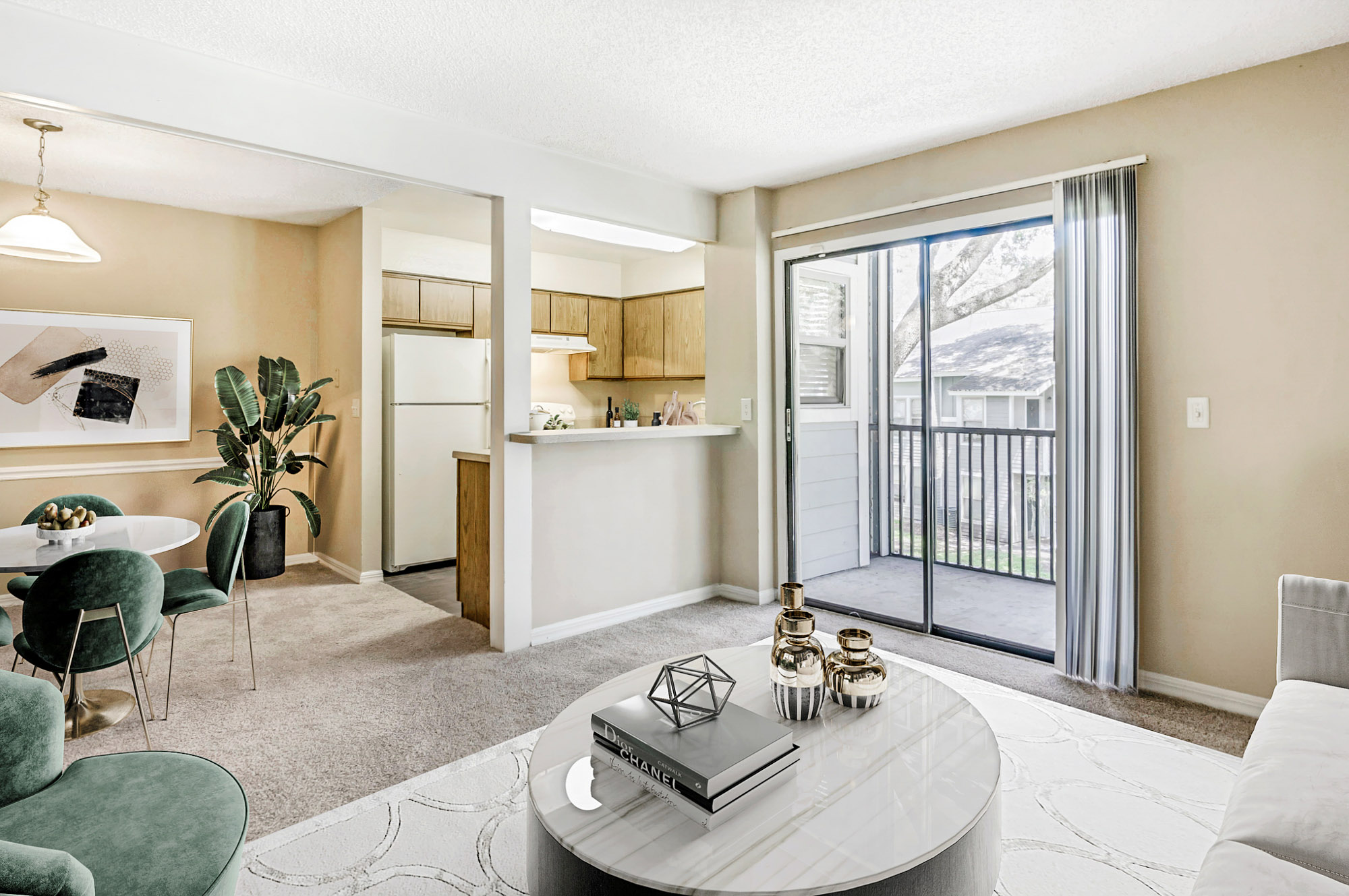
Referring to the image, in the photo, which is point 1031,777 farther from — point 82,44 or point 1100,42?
point 82,44

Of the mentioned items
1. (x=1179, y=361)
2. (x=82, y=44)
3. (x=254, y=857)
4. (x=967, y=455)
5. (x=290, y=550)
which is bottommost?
(x=254, y=857)

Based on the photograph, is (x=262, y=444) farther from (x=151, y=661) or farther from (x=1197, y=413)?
(x=1197, y=413)

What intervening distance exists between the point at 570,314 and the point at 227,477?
284 cm

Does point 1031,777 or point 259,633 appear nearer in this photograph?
point 1031,777

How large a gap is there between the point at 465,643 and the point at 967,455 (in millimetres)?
2773

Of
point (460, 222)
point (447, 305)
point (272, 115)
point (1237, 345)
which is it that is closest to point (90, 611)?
point (272, 115)

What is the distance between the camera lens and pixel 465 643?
3666 mm

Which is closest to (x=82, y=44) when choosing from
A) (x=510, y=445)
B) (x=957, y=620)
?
(x=510, y=445)

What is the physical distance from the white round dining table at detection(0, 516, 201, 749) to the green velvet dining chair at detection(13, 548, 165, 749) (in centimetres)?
16

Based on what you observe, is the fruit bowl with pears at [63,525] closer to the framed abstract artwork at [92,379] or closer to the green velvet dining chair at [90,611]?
the green velvet dining chair at [90,611]

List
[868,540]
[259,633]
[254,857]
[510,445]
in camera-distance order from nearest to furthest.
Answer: [254,857] → [510,445] → [259,633] → [868,540]

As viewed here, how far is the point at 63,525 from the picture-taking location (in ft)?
9.04

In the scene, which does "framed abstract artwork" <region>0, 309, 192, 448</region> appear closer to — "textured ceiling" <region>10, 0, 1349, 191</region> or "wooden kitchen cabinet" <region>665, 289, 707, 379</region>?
"textured ceiling" <region>10, 0, 1349, 191</region>

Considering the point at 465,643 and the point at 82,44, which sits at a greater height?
the point at 82,44
